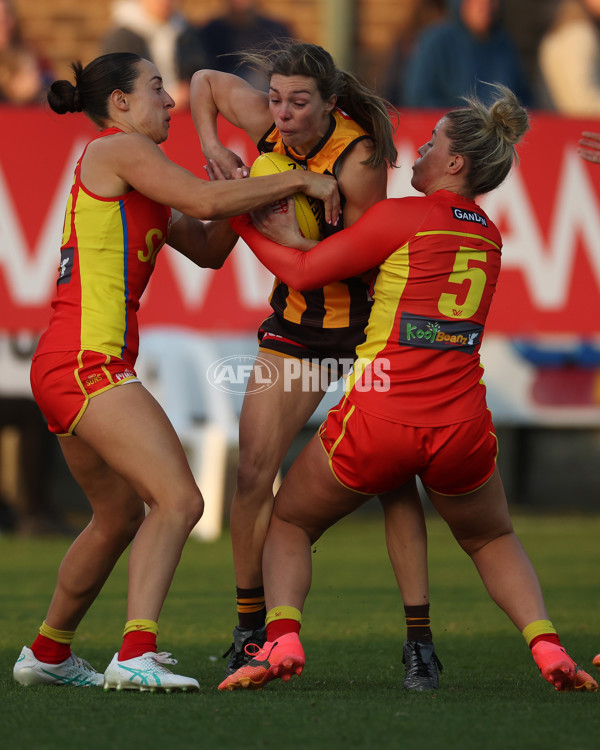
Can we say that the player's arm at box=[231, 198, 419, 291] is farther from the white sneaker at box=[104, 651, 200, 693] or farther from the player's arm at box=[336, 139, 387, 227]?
the white sneaker at box=[104, 651, 200, 693]

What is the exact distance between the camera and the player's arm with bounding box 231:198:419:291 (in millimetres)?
4262

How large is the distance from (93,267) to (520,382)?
19.3 feet

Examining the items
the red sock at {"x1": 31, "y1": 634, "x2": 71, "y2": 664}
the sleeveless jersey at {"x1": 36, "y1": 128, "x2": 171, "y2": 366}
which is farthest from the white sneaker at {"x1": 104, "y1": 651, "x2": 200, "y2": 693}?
the sleeveless jersey at {"x1": 36, "y1": 128, "x2": 171, "y2": 366}

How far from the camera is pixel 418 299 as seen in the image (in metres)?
4.28

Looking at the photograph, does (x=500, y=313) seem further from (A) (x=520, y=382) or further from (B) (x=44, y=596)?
(B) (x=44, y=596)

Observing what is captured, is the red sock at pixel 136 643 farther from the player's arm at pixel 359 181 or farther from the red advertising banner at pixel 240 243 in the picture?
the red advertising banner at pixel 240 243

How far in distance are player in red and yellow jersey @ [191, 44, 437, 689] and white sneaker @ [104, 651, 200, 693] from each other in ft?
1.96

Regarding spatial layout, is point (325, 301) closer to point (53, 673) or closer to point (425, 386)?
point (425, 386)

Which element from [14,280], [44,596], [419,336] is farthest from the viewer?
[14,280]

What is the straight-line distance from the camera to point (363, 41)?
12.5 metres

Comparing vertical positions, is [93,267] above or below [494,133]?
below

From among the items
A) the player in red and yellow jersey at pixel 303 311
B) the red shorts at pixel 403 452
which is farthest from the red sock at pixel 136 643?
the red shorts at pixel 403 452

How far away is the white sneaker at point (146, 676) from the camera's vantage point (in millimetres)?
4160

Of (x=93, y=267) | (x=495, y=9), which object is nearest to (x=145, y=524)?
(x=93, y=267)
